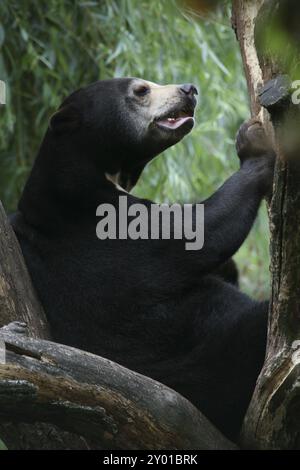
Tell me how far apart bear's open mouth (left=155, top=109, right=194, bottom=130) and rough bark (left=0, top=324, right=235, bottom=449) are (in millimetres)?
1497

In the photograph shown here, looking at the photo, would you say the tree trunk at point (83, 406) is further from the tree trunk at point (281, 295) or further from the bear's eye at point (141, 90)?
the bear's eye at point (141, 90)

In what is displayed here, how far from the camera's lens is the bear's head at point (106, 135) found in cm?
343

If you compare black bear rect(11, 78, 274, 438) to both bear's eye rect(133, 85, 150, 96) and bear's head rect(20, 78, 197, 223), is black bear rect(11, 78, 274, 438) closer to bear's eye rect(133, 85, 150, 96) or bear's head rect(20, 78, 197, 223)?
bear's head rect(20, 78, 197, 223)

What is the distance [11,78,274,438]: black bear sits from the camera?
3057 millimetres

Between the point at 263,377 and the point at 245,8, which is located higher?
the point at 245,8

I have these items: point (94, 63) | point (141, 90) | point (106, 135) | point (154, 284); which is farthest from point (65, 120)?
point (94, 63)

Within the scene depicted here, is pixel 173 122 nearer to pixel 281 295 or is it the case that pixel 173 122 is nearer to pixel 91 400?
pixel 281 295

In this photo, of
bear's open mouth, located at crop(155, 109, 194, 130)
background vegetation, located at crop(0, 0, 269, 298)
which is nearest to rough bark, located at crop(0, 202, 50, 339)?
bear's open mouth, located at crop(155, 109, 194, 130)

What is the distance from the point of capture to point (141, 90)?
386cm
